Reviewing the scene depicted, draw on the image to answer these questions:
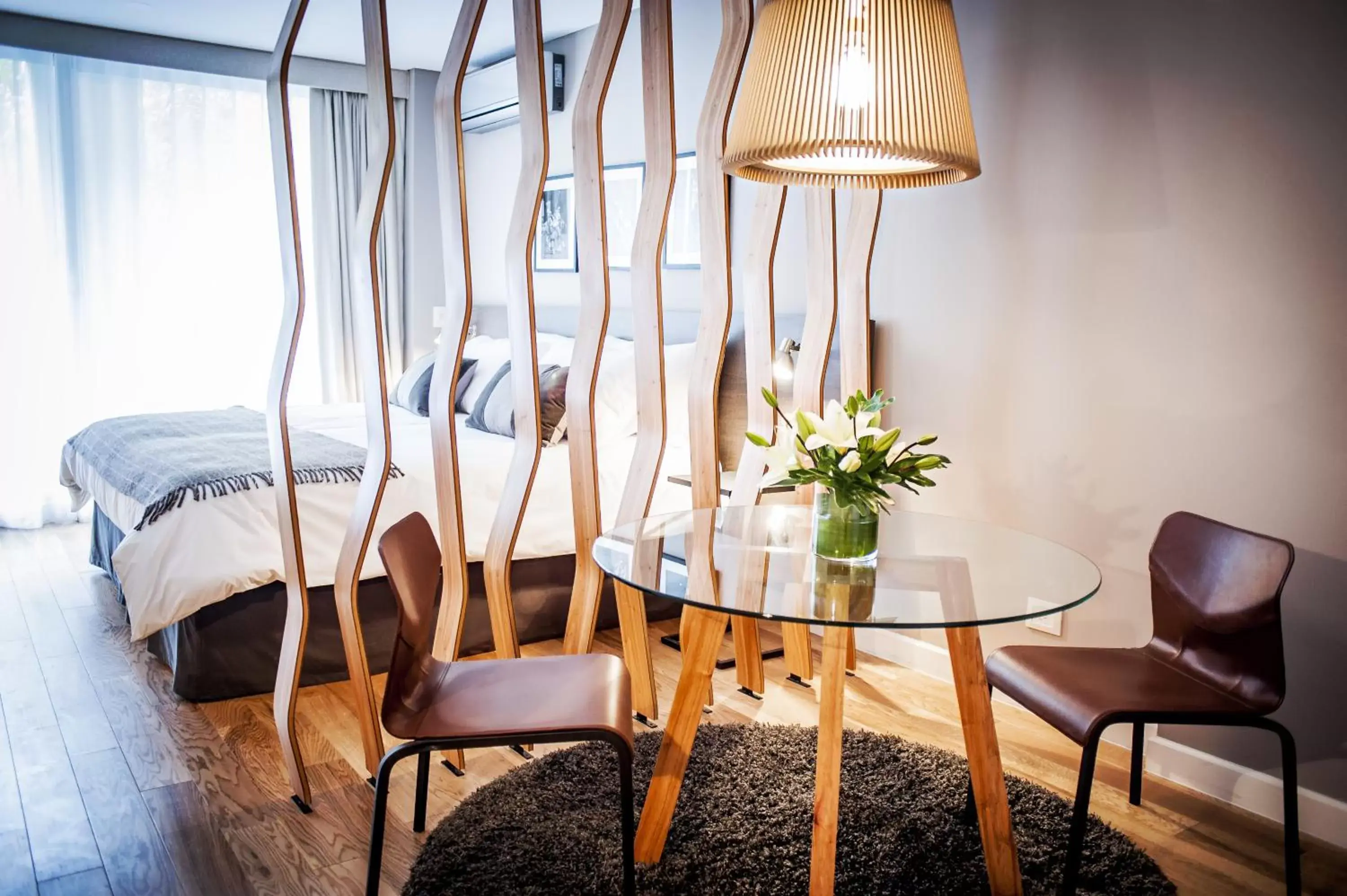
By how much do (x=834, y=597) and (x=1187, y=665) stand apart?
98 cm

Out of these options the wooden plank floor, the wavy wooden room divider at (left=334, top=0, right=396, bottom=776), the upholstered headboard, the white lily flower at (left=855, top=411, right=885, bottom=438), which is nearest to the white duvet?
the upholstered headboard

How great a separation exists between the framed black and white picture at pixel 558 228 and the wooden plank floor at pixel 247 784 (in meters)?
2.27

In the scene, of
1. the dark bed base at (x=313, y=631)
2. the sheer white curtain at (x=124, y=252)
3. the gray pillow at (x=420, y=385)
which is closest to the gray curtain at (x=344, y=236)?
the sheer white curtain at (x=124, y=252)

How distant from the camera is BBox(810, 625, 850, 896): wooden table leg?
194cm

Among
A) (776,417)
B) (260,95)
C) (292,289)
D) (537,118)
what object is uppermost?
(260,95)

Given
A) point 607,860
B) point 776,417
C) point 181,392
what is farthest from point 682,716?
Answer: point 181,392

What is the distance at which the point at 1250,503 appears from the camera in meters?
2.47

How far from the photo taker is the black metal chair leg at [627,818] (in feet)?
5.97

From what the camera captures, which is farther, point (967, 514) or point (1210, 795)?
point (967, 514)

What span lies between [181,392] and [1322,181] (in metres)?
5.39

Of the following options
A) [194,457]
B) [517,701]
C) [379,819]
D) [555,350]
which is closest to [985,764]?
[517,701]

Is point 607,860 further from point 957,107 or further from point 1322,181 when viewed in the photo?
point 1322,181

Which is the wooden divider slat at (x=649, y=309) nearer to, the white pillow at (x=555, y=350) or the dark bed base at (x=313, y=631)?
the dark bed base at (x=313, y=631)

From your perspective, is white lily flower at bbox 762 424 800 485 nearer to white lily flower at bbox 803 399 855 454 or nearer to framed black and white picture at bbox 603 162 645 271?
white lily flower at bbox 803 399 855 454
